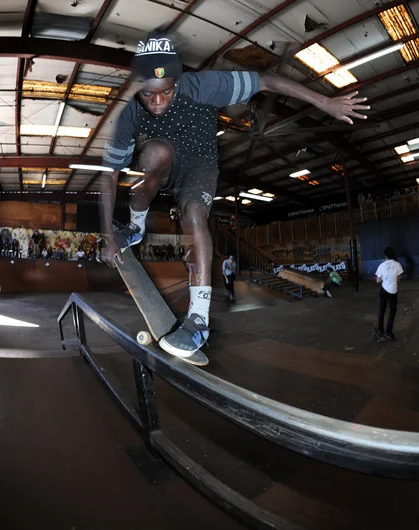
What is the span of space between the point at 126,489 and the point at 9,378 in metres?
1.49

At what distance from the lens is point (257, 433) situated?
2.79 feet

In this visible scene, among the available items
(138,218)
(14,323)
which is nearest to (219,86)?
(138,218)

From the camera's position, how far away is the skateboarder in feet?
3.62

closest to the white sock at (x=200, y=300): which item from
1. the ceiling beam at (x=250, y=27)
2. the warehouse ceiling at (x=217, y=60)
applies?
the warehouse ceiling at (x=217, y=60)

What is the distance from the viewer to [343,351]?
152 inches

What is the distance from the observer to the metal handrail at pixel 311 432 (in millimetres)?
617

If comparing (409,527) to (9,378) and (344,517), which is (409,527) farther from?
(9,378)

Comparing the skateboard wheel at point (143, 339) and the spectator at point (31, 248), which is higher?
the spectator at point (31, 248)

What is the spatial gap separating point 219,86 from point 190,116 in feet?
0.59

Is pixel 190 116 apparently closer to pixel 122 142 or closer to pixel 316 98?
pixel 122 142

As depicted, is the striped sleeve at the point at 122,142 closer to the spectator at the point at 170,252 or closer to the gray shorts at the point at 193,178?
the gray shorts at the point at 193,178

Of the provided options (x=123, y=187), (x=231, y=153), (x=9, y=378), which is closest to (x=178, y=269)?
(x=231, y=153)

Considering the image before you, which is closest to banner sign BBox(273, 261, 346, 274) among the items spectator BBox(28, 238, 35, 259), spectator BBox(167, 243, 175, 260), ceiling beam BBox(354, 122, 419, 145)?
spectator BBox(167, 243, 175, 260)

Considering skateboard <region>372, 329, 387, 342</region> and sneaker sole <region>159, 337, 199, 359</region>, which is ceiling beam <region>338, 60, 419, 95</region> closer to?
skateboard <region>372, 329, 387, 342</region>
